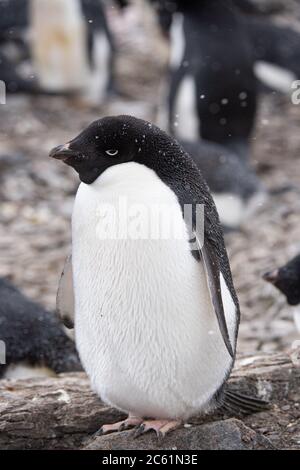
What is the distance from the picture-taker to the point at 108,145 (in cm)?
233

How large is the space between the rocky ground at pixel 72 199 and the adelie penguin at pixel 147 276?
251 mm

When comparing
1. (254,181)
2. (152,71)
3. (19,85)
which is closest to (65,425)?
(254,181)

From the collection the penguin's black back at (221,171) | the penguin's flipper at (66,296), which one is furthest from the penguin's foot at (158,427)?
the penguin's black back at (221,171)

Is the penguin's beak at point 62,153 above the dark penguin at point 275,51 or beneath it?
above

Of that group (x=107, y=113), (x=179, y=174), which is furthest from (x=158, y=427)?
(x=107, y=113)

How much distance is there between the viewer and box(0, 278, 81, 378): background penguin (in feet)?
11.1

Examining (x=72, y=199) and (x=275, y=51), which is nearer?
(x=72, y=199)

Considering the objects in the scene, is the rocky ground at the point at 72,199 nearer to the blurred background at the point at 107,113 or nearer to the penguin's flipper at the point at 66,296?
the blurred background at the point at 107,113

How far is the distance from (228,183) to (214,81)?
1.05 metres

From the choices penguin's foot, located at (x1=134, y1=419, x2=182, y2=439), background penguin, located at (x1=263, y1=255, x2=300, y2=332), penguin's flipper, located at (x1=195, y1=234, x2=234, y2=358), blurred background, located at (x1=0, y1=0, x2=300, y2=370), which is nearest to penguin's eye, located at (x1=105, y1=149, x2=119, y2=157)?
penguin's flipper, located at (x1=195, y1=234, x2=234, y2=358)

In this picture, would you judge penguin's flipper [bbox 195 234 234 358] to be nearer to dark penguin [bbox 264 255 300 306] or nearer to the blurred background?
dark penguin [bbox 264 255 300 306]

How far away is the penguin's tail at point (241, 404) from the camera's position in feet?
8.98

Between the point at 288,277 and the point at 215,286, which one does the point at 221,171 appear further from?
the point at 215,286
